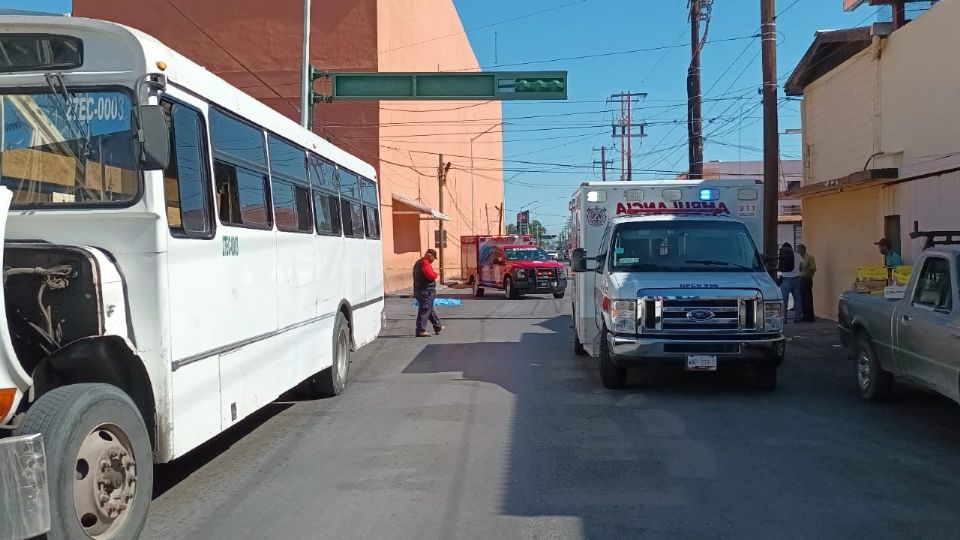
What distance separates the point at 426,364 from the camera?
13242 millimetres

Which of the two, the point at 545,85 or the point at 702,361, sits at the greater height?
the point at 545,85

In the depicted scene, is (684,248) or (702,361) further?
(684,248)

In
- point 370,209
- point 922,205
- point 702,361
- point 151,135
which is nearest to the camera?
point 151,135

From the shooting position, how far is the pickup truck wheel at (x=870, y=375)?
9.16 metres

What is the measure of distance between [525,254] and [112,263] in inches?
1071

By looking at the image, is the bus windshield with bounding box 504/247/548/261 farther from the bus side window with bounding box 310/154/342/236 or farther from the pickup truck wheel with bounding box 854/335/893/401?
the pickup truck wheel with bounding box 854/335/893/401

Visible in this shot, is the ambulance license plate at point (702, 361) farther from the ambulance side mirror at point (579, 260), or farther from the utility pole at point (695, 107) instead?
the utility pole at point (695, 107)

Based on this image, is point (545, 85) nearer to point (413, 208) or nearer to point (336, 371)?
point (336, 371)

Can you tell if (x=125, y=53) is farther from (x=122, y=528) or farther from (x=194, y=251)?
(x=122, y=528)

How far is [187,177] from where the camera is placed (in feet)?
19.3

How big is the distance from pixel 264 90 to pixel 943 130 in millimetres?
26359

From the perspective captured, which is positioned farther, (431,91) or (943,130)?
(431,91)

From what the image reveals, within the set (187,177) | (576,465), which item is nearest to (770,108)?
(576,465)

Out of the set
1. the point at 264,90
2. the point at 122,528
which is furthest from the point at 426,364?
the point at 264,90
